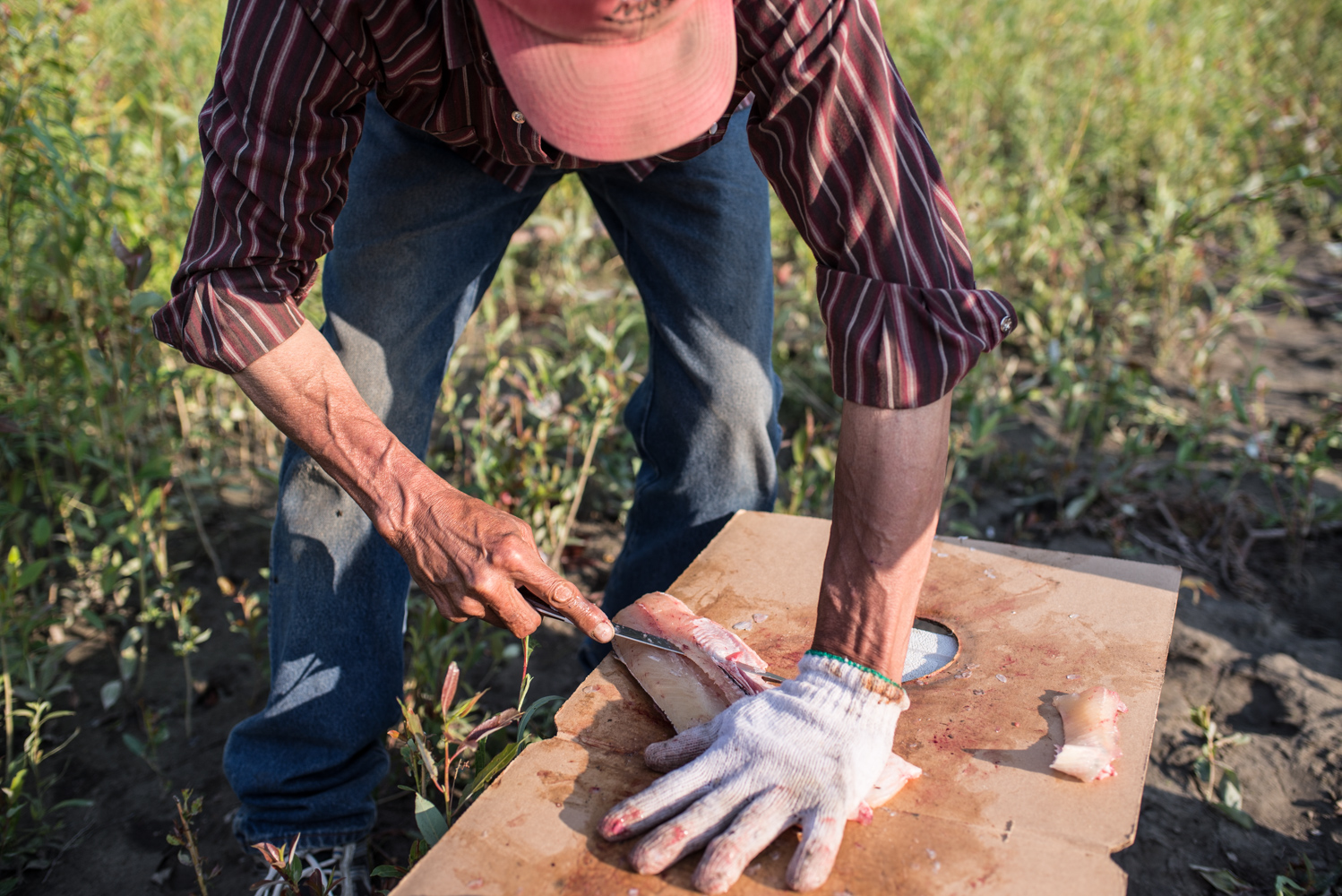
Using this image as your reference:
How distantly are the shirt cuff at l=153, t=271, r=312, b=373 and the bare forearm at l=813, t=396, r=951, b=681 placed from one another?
870 mm

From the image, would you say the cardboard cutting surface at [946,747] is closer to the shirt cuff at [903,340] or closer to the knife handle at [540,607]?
the knife handle at [540,607]

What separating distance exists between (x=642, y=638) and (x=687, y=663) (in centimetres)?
8

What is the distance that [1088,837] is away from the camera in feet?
4.04

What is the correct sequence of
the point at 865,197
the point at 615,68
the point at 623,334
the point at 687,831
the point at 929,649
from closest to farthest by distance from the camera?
the point at 615,68, the point at 687,831, the point at 865,197, the point at 929,649, the point at 623,334

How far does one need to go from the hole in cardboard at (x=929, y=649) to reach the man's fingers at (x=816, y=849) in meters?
0.44

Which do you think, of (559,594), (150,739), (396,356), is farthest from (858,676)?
(150,739)

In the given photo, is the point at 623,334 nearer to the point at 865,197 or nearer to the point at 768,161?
the point at 768,161

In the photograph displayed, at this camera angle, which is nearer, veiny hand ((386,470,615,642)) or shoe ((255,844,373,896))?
veiny hand ((386,470,615,642))

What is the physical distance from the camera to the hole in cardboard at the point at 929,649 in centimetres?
161

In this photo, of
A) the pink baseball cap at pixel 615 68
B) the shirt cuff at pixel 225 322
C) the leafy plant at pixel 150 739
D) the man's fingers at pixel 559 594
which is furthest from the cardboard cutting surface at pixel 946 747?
the leafy plant at pixel 150 739

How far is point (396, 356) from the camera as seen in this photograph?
5.87 ft

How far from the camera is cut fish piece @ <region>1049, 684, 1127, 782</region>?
132 centimetres

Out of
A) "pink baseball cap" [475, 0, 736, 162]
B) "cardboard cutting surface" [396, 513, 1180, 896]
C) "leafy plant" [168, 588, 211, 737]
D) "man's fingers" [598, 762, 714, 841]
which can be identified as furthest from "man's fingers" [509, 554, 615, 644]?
"leafy plant" [168, 588, 211, 737]

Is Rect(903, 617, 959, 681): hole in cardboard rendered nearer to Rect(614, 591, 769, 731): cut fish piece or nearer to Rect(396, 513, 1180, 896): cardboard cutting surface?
Rect(396, 513, 1180, 896): cardboard cutting surface
